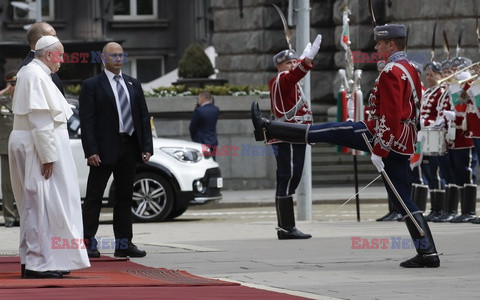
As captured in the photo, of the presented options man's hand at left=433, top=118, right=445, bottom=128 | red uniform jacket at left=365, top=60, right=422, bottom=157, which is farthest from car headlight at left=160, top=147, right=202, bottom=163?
red uniform jacket at left=365, top=60, right=422, bottom=157

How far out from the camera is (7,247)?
51.4ft

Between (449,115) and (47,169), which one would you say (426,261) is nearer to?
(47,169)

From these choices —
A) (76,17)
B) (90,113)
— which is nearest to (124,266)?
(90,113)

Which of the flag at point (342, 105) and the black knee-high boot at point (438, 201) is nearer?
the black knee-high boot at point (438, 201)

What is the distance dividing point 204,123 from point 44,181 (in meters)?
15.4

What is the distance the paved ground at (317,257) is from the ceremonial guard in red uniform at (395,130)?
359 mm

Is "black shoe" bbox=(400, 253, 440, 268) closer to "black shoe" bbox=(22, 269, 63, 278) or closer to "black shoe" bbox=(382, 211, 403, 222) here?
"black shoe" bbox=(22, 269, 63, 278)

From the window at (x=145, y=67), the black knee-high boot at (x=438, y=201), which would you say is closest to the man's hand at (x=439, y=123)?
the black knee-high boot at (x=438, y=201)

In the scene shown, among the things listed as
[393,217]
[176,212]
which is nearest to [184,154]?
[176,212]

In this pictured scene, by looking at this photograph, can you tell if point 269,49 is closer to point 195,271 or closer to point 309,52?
point 309,52

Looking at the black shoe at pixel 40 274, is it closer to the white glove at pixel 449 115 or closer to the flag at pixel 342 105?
the white glove at pixel 449 115

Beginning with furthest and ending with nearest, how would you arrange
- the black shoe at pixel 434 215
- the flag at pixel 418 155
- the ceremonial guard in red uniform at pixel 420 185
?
the ceremonial guard in red uniform at pixel 420 185 → the black shoe at pixel 434 215 → the flag at pixel 418 155

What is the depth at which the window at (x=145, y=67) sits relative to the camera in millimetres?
57438

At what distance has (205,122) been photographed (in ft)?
89.1
